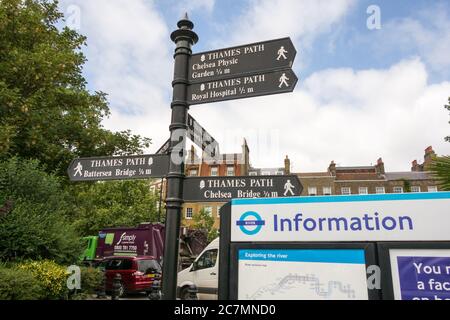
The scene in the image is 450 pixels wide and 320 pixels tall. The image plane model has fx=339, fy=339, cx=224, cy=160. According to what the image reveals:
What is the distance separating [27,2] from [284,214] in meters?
16.3

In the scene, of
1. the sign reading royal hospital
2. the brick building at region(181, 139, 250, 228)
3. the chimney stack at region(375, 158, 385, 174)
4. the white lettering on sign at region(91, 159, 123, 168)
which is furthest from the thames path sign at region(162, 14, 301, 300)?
the chimney stack at region(375, 158, 385, 174)

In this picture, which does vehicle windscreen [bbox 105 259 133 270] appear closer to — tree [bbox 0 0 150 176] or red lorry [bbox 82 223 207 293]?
red lorry [bbox 82 223 207 293]

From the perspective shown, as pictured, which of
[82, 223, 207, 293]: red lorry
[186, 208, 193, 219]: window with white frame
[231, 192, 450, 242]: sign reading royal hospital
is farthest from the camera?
[186, 208, 193, 219]: window with white frame

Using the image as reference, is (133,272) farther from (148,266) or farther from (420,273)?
(420,273)

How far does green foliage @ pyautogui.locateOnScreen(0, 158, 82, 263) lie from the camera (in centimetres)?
925

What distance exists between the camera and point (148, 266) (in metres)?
15.8

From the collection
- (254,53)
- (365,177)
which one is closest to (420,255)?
(254,53)

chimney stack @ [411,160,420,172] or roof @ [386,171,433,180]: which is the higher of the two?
chimney stack @ [411,160,420,172]

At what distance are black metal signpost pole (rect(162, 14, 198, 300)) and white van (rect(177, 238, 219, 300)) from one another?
8.21m

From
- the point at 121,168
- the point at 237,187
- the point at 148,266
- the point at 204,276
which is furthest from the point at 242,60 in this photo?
the point at 148,266

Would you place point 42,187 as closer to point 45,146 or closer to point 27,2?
point 45,146

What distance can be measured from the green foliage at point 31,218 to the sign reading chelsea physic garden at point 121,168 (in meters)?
5.75

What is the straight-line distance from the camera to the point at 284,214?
9.35 ft

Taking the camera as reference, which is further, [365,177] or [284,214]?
[365,177]
